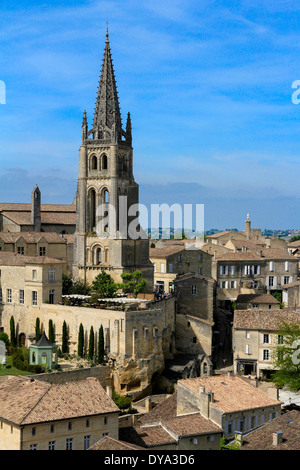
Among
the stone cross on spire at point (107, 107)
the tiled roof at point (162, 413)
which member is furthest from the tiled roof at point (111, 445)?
the stone cross on spire at point (107, 107)

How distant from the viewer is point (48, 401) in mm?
38438

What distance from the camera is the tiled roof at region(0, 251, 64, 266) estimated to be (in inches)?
2232

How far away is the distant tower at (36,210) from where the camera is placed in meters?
77.0

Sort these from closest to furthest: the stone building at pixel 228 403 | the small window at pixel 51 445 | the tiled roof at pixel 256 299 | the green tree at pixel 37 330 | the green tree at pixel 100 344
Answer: the small window at pixel 51 445 → the stone building at pixel 228 403 → the green tree at pixel 100 344 → the green tree at pixel 37 330 → the tiled roof at pixel 256 299

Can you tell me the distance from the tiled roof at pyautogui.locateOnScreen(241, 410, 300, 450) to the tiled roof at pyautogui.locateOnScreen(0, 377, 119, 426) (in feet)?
25.3

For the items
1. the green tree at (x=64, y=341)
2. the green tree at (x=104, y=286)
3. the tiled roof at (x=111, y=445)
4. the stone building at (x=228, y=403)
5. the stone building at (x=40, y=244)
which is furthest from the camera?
the stone building at (x=40, y=244)

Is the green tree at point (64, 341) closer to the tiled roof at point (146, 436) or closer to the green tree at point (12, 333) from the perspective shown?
the green tree at point (12, 333)

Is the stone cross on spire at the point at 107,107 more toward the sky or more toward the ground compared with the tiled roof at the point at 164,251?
more toward the sky

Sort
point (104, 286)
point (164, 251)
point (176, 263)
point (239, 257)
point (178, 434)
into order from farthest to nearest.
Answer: point (239, 257), point (164, 251), point (176, 263), point (104, 286), point (178, 434)

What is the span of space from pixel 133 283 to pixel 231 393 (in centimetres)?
2145

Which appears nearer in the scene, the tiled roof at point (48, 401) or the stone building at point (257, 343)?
the tiled roof at point (48, 401)

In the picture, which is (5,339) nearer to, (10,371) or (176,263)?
(10,371)

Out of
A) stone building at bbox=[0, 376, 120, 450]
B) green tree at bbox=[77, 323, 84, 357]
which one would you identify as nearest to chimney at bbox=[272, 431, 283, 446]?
stone building at bbox=[0, 376, 120, 450]

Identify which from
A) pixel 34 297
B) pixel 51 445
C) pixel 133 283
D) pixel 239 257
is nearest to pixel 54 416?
pixel 51 445
